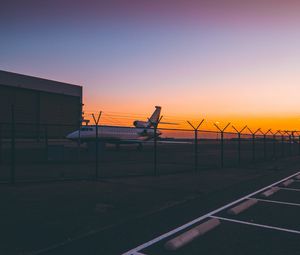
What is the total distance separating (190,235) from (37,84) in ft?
138

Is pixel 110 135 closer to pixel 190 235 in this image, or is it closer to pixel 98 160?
pixel 98 160

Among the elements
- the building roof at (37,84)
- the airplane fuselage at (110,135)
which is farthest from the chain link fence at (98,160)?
the building roof at (37,84)

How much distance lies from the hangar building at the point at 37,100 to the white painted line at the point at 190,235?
3385 cm

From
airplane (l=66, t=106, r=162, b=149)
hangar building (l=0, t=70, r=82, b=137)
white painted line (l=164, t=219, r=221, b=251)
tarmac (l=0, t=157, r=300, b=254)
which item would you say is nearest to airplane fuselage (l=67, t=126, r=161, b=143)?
airplane (l=66, t=106, r=162, b=149)

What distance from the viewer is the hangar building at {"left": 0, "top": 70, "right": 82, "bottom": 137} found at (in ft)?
130

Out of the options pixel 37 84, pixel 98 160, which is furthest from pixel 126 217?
pixel 37 84

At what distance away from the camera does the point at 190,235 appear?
223 inches

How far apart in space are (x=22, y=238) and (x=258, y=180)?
34.3 feet

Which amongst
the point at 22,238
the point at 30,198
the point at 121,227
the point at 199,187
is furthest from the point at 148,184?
the point at 22,238

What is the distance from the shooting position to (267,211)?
7855 millimetres

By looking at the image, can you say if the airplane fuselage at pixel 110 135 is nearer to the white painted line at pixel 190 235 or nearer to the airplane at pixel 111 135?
the airplane at pixel 111 135

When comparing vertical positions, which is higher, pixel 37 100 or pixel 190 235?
pixel 37 100

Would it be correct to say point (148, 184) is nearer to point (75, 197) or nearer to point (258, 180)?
point (75, 197)

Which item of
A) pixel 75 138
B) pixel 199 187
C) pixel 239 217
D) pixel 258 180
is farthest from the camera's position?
pixel 75 138
